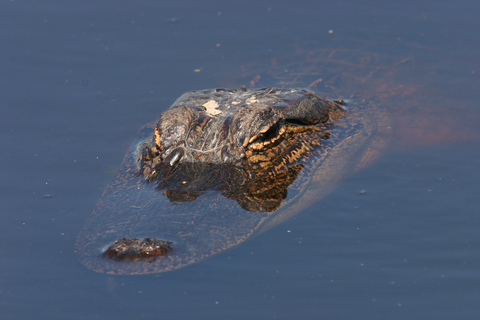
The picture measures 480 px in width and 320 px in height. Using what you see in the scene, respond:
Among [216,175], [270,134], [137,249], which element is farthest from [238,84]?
[137,249]

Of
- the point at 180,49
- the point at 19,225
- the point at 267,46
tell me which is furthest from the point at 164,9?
the point at 19,225

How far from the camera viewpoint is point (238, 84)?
8648mm

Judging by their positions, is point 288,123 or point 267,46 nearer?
point 288,123

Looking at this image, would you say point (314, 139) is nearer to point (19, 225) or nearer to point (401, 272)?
point (401, 272)

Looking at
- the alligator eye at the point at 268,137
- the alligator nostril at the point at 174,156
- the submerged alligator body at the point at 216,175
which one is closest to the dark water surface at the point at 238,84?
the submerged alligator body at the point at 216,175

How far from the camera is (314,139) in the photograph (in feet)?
20.8

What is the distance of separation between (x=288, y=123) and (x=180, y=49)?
4.06 metres

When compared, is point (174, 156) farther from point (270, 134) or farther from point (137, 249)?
point (137, 249)

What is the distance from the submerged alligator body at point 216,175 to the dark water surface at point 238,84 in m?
0.21

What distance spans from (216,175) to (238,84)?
359cm

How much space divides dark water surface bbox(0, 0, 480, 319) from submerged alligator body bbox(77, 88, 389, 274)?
210 mm

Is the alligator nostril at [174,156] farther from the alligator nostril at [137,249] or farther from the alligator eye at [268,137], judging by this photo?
the alligator nostril at [137,249]

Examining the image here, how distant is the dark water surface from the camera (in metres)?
4.53

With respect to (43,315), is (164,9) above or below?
above
